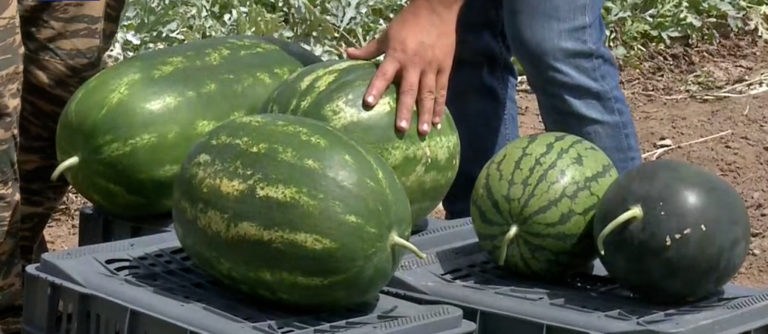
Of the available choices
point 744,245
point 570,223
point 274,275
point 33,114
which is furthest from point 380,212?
point 33,114

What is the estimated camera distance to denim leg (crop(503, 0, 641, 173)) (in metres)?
3.45

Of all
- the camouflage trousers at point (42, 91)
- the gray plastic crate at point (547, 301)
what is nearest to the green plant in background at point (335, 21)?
the camouflage trousers at point (42, 91)

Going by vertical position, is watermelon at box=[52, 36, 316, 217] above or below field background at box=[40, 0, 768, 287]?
above

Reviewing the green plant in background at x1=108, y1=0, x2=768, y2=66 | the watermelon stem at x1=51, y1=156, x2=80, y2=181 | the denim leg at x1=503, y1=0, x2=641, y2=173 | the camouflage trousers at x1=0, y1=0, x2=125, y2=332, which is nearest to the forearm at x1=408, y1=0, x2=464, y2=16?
the denim leg at x1=503, y1=0, x2=641, y2=173

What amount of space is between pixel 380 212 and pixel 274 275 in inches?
9.4

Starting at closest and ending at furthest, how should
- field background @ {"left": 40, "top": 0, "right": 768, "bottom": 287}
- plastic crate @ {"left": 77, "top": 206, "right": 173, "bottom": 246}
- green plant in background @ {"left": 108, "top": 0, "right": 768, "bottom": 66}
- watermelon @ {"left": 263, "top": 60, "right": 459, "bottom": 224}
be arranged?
watermelon @ {"left": 263, "top": 60, "right": 459, "bottom": 224}, plastic crate @ {"left": 77, "top": 206, "right": 173, "bottom": 246}, field background @ {"left": 40, "top": 0, "right": 768, "bottom": 287}, green plant in background @ {"left": 108, "top": 0, "right": 768, "bottom": 66}

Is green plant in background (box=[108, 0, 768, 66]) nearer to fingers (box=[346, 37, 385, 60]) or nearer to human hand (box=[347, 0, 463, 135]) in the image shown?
fingers (box=[346, 37, 385, 60])

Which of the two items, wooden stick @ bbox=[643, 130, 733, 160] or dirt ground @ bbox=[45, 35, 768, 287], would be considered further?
wooden stick @ bbox=[643, 130, 733, 160]

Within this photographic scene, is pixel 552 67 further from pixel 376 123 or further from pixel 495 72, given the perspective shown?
pixel 376 123

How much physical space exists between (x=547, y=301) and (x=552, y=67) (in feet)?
2.86

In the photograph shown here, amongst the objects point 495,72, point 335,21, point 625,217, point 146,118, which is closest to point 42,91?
point 146,118

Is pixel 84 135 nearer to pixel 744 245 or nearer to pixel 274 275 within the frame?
pixel 274 275

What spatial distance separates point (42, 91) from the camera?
13.2ft

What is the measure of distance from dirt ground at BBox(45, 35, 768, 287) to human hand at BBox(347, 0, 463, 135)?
217cm
